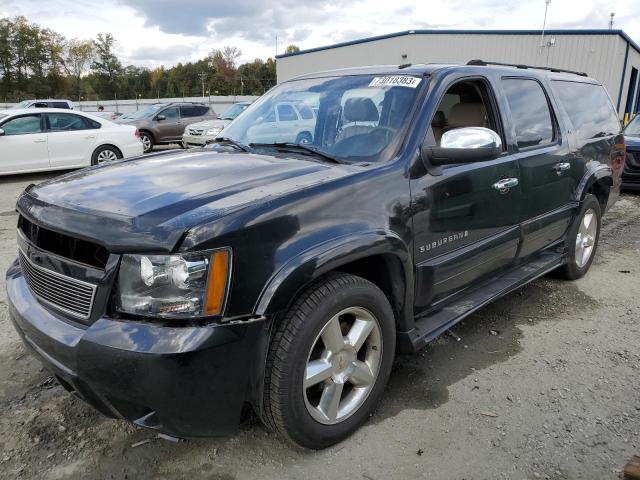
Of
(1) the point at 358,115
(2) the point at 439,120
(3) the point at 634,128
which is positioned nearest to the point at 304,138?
(1) the point at 358,115

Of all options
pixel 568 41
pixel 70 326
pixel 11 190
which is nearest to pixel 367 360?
A: pixel 70 326

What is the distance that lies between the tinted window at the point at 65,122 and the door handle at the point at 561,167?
9.80 meters

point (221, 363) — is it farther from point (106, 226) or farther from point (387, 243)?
point (387, 243)

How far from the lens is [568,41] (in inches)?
965

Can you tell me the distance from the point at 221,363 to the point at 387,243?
99 cm

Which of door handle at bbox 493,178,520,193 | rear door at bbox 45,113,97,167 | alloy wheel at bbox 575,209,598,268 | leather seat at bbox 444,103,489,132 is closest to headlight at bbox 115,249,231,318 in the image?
door handle at bbox 493,178,520,193

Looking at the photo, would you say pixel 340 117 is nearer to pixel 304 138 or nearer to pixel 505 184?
pixel 304 138

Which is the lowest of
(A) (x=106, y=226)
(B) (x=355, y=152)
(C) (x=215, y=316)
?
(C) (x=215, y=316)

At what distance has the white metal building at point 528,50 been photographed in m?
24.0

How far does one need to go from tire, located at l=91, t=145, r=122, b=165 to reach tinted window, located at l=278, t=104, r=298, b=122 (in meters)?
8.40

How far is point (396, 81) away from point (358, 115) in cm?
32

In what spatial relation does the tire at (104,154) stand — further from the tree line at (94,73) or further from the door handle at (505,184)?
the tree line at (94,73)

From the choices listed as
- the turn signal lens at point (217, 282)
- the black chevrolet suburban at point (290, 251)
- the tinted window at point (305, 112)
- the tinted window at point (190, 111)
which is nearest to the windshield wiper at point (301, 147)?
the black chevrolet suburban at point (290, 251)

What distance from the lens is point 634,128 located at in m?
10.3
